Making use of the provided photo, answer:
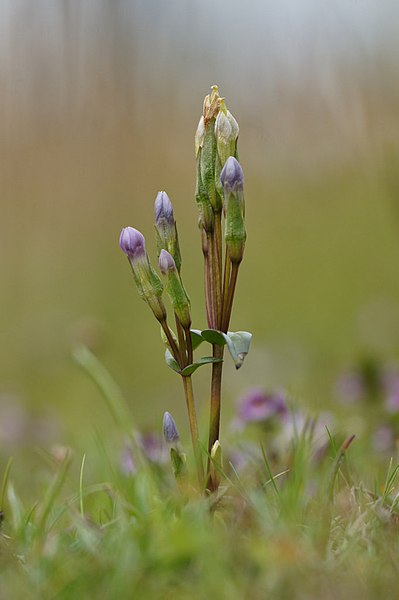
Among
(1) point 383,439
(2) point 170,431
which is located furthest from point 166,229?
(1) point 383,439

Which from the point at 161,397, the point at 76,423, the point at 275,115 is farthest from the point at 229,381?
the point at 275,115

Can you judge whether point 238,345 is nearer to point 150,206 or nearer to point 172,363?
point 172,363

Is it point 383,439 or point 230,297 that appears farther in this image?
point 383,439

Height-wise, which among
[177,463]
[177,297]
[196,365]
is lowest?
[177,463]

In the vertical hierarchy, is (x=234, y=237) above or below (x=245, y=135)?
below

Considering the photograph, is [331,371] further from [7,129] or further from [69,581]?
[69,581]

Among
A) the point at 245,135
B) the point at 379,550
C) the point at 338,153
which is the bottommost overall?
the point at 379,550

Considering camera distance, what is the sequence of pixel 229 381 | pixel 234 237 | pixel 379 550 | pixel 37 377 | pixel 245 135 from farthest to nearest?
pixel 245 135 < pixel 37 377 < pixel 229 381 < pixel 234 237 < pixel 379 550

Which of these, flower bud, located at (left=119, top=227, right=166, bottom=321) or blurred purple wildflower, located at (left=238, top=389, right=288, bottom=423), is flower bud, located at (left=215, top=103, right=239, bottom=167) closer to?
flower bud, located at (left=119, top=227, right=166, bottom=321)
